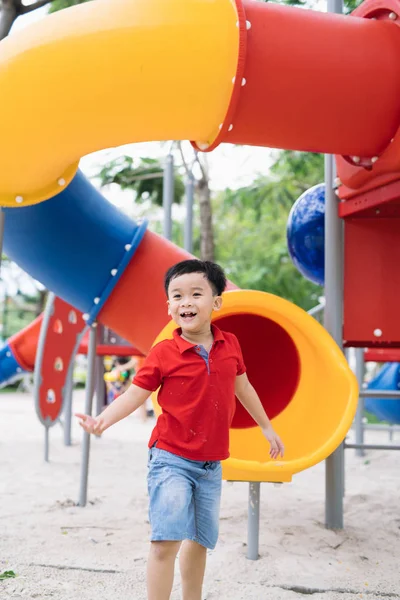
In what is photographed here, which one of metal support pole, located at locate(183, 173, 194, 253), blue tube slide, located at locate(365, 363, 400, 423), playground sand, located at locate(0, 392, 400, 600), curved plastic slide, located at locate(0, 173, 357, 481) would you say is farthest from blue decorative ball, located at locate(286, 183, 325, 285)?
blue tube slide, located at locate(365, 363, 400, 423)

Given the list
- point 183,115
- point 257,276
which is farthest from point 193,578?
point 257,276

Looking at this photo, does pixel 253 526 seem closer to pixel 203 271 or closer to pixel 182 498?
pixel 182 498

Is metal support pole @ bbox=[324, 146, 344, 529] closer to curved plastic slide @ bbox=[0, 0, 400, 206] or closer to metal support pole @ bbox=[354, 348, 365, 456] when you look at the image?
curved plastic slide @ bbox=[0, 0, 400, 206]

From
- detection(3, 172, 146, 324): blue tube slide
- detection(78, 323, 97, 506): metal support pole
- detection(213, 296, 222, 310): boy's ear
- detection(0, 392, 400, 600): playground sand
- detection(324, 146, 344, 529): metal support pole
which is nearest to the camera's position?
detection(213, 296, 222, 310): boy's ear

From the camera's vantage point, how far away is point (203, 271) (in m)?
1.98

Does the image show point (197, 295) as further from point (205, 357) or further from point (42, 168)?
point (42, 168)

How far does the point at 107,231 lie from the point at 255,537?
5.18ft

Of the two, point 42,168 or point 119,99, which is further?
point 42,168

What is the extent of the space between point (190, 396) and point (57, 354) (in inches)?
142

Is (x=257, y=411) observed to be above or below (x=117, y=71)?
below

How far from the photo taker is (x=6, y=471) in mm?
5004

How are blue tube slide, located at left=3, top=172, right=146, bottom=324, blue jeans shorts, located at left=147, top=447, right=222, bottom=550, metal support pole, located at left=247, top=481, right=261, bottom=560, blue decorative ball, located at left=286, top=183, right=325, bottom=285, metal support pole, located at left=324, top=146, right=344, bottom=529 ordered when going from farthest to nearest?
blue decorative ball, located at left=286, top=183, right=325, bottom=285 → metal support pole, located at left=324, top=146, right=344, bottom=529 → blue tube slide, located at left=3, top=172, right=146, bottom=324 → metal support pole, located at left=247, top=481, right=261, bottom=560 → blue jeans shorts, located at left=147, top=447, right=222, bottom=550

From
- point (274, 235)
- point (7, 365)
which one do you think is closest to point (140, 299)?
point (7, 365)

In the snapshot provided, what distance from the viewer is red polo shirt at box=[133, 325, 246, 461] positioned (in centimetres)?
187
